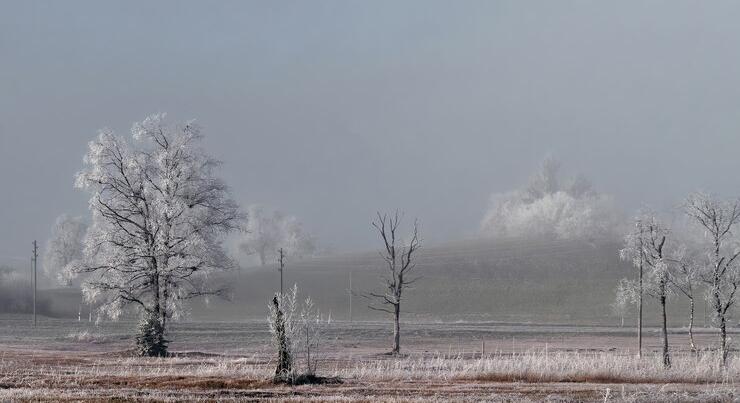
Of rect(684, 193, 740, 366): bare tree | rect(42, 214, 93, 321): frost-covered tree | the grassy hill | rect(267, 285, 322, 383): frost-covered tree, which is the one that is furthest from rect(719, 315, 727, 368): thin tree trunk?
rect(42, 214, 93, 321): frost-covered tree

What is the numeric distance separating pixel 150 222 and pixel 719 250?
31.5m

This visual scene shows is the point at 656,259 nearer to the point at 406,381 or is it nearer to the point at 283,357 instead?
the point at 406,381

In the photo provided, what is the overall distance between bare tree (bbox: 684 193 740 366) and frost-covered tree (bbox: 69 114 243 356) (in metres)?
27.8

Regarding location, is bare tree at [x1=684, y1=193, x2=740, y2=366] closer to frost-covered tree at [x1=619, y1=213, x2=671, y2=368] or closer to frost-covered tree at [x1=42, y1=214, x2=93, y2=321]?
frost-covered tree at [x1=619, y1=213, x2=671, y2=368]

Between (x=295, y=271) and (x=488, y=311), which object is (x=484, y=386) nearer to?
(x=488, y=311)

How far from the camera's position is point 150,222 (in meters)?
53.1

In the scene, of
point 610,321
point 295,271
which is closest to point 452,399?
point 610,321

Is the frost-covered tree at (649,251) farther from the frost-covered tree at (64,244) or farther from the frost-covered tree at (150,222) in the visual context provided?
the frost-covered tree at (64,244)

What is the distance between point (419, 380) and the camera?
33.6 meters

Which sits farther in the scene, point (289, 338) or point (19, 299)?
point (19, 299)

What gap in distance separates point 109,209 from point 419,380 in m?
27.2

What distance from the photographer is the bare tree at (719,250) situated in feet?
134

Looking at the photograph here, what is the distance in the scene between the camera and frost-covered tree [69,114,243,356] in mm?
52938

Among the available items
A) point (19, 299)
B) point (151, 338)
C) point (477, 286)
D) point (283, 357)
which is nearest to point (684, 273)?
point (283, 357)
